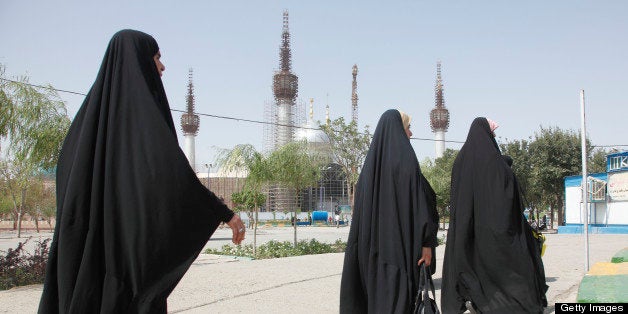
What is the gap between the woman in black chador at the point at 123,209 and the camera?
208cm

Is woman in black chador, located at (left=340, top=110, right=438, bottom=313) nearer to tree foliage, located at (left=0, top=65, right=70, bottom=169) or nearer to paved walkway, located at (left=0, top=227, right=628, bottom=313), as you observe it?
paved walkway, located at (left=0, top=227, right=628, bottom=313)

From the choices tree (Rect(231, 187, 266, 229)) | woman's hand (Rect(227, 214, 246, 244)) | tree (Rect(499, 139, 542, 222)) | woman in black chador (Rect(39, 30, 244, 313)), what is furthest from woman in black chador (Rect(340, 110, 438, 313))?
tree (Rect(499, 139, 542, 222))

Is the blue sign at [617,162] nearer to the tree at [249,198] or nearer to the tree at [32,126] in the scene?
the tree at [249,198]

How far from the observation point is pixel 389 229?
3.57 metres

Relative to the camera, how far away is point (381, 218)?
364 centimetres

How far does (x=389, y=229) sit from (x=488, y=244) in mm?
1347

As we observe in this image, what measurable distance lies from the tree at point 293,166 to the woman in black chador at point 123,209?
463 inches

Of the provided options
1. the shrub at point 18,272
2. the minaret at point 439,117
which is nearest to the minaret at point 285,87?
the minaret at point 439,117

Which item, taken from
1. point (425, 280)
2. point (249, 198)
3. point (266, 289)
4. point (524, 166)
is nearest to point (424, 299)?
point (425, 280)

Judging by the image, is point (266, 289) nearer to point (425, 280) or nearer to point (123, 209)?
point (425, 280)

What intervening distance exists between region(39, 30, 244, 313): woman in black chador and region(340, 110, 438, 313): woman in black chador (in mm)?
1626

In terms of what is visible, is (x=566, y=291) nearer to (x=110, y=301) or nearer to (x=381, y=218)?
(x=381, y=218)

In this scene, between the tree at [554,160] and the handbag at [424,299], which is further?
the tree at [554,160]

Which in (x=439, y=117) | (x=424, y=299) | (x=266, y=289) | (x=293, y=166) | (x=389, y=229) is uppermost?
(x=439, y=117)
